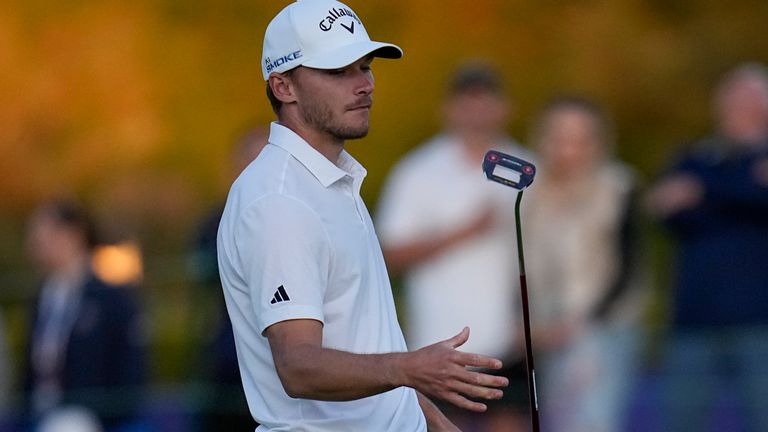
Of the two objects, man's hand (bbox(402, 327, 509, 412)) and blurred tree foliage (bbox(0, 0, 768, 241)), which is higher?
blurred tree foliage (bbox(0, 0, 768, 241))

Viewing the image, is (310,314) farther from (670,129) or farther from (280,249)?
(670,129)

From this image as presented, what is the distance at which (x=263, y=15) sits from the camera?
11422 millimetres

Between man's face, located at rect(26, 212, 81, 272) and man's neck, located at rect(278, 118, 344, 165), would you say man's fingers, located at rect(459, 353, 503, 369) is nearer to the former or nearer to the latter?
man's neck, located at rect(278, 118, 344, 165)

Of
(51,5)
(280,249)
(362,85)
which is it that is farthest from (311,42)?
(51,5)

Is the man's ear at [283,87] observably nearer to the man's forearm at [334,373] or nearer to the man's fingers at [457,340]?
the man's forearm at [334,373]

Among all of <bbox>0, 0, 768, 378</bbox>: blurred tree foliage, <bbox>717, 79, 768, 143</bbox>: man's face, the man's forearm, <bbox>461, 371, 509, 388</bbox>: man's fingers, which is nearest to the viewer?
<bbox>461, 371, 509, 388</bbox>: man's fingers

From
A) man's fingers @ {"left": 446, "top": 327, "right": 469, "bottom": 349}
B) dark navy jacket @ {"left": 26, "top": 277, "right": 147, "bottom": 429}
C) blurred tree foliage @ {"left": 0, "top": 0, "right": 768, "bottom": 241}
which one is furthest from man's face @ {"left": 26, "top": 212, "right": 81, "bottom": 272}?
man's fingers @ {"left": 446, "top": 327, "right": 469, "bottom": 349}

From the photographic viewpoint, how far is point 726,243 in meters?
7.93

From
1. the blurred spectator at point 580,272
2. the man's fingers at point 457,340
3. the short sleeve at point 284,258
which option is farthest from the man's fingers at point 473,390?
the blurred spectator at point 580,272

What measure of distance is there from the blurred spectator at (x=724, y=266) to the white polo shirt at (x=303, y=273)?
12.7 ft

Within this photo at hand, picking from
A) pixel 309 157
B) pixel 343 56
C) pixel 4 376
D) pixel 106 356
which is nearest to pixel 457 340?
pixel 309 157

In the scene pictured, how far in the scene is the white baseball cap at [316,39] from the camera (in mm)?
4273

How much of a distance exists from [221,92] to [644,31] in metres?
3.08

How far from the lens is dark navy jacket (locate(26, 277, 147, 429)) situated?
8.35m
